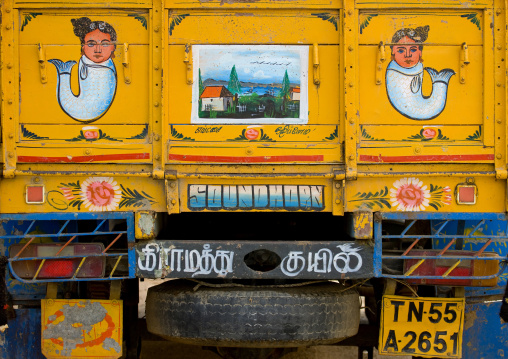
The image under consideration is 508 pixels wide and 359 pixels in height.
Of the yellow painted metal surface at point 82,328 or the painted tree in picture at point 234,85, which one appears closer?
the painted tree in picture at point 234,85

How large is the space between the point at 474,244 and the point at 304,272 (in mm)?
1246

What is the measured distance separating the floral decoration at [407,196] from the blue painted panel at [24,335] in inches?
91.0

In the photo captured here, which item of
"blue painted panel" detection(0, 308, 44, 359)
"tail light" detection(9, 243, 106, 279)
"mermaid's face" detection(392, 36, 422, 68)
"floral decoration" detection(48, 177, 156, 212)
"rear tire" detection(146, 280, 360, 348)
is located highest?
"mermaid's face" detection(392, 36, 422, 68)

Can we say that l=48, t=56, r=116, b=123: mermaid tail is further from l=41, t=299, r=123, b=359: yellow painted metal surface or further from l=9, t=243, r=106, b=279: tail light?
l=41, t=299, r=123, b=359: yellow painted metal surface

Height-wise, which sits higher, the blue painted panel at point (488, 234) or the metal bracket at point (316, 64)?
the metal bracket at point (316, 64)

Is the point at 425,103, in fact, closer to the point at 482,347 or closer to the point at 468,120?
the point at 468,120

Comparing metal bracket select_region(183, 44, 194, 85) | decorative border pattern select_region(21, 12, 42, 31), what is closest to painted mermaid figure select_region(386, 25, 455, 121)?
metal bracket select_region(183, 44, 194, 85)

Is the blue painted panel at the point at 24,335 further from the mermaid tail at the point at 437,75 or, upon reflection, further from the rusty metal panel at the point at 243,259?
the mermaid tail at the point at 437,75

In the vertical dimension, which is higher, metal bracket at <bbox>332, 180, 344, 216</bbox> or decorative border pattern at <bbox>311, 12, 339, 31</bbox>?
decorative border pattern at <bbox>311, 12, 339, 31</bbox>

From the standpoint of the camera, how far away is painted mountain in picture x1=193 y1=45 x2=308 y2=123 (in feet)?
12.3

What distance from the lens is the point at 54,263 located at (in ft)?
12.7

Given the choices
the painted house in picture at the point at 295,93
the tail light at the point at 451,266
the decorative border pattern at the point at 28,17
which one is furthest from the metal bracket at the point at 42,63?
the tail light at the point at 451,266

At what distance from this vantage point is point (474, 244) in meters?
4.16

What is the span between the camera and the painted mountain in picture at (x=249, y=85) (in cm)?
373
